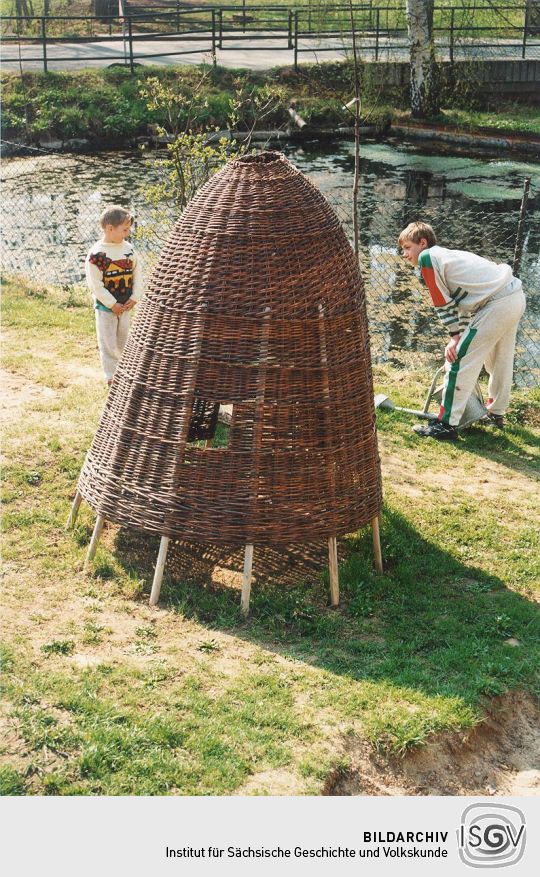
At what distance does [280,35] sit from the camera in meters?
31.9

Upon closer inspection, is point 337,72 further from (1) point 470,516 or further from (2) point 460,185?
(1) point 470,516

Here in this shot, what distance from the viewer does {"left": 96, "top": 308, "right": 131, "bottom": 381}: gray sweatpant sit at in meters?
8.55

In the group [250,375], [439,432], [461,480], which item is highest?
[250,375]

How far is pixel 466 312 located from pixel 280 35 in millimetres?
25621

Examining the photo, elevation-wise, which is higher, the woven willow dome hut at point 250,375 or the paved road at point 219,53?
the paved road at point 219,53

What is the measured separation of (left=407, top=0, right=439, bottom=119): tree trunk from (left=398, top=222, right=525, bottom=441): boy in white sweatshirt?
17.9m

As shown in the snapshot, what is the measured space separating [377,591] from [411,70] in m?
22.4

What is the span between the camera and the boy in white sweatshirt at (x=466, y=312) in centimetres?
859

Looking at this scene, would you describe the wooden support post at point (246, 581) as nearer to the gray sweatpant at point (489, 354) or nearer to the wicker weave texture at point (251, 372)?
the wicker weave texture at point (251, 372)

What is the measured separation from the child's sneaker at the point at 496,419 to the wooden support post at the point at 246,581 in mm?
3942

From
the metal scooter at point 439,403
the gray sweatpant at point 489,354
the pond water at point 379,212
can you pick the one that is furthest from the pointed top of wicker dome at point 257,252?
the pond water at point 379,212

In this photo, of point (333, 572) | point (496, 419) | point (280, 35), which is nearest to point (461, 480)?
point (496, 419)

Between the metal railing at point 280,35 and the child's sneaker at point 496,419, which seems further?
the metal railing at point 280,35

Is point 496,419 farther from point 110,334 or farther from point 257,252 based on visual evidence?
point 257,252
